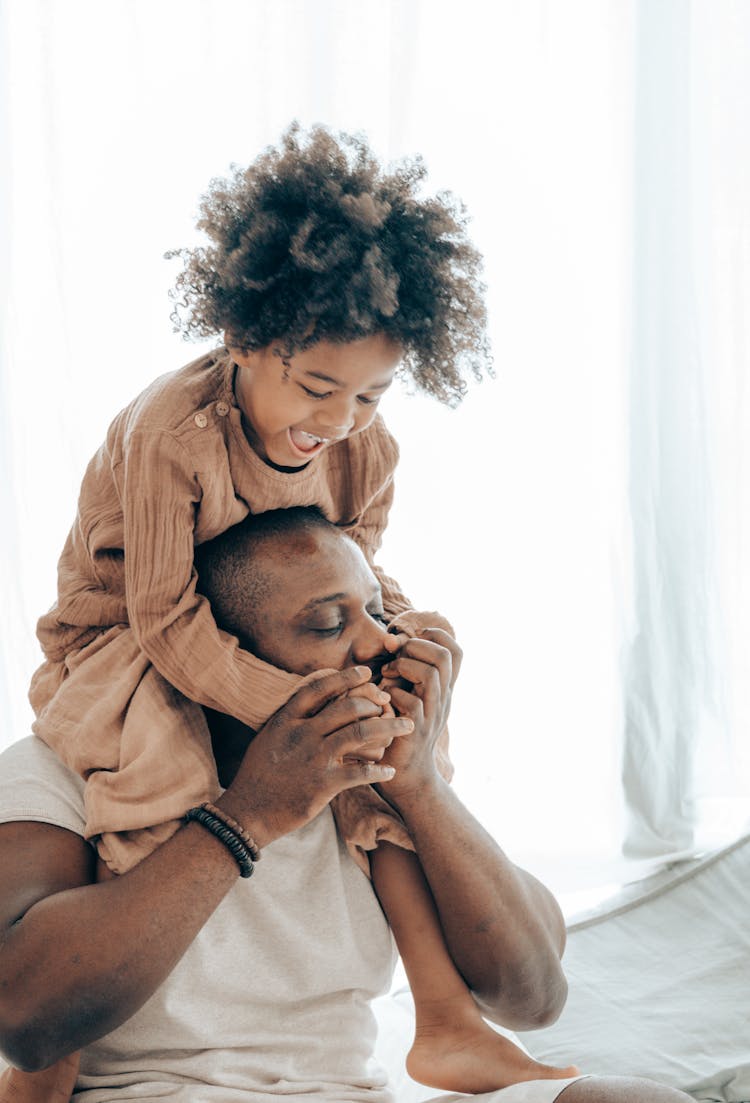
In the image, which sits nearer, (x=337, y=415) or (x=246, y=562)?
(x=337, y=415)

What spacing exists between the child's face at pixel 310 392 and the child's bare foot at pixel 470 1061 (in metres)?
0.64

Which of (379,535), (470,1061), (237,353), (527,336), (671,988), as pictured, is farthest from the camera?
(527,336)

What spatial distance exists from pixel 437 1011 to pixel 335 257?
2.67 ft

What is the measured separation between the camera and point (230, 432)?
129 centimetres

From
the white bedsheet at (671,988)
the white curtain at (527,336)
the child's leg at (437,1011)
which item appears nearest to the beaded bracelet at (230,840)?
the child's leg at (437,1011)

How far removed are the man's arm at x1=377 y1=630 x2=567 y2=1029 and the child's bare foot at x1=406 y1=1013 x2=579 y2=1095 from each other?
0.05 metres

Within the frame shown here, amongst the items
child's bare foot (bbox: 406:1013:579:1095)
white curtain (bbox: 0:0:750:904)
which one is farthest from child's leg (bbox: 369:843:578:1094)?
white curtain (bbox: 0:0:750:904)

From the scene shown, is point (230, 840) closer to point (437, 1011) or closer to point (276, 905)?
point (276, 905)

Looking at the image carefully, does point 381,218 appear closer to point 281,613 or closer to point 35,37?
point 281,613

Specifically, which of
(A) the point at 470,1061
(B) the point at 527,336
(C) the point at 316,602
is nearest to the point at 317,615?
(C) the point at 316,602

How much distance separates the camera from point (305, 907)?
1.36 meters

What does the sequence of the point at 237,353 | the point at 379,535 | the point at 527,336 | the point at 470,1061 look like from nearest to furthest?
the point at 237,353
the point at 470,1061
the point at 379,535
the point at 527,336

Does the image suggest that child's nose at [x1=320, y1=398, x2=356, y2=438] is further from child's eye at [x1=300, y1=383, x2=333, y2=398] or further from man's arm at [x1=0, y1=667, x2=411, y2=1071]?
man's arm at [x1=0, y1=667, x2=411, y2=1071]

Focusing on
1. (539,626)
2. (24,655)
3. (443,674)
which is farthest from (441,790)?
(539,626)
